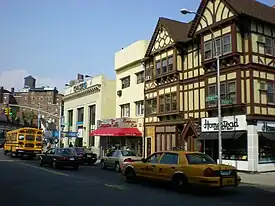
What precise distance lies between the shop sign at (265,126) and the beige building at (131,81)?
14.4 m

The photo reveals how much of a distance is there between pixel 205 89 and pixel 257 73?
12.9ft

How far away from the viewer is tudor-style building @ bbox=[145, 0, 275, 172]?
23.3 m

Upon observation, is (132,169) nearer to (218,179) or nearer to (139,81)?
(218,179)

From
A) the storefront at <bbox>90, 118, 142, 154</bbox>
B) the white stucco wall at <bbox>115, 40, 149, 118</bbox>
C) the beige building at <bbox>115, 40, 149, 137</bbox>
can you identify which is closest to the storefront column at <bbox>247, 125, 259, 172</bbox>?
the storefront at <bbox>90, 118, 142, 154</bbox>

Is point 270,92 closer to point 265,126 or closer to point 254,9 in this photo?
point 265,126

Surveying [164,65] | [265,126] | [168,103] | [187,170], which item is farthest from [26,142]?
[187,170]

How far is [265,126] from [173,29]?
12.8 metres

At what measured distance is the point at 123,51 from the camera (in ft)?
132

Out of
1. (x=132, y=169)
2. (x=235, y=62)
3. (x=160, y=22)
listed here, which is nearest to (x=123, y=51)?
(x=160, y=22)

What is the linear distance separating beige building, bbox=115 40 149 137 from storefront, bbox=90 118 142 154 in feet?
2.52

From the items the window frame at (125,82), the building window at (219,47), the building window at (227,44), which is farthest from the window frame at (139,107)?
the building window at (227,44)

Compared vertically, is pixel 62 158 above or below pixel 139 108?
below

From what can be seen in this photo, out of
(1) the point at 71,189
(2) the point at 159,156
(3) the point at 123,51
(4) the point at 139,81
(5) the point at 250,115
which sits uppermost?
(3) the point at 123,51

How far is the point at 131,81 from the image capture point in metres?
38.6
